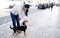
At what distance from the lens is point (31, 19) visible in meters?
2.46

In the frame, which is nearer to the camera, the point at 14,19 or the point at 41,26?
the point at 14,19

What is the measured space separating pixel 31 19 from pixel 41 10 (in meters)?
0.23

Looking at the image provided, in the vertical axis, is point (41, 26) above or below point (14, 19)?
below

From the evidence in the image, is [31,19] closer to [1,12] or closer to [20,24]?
[20,24]

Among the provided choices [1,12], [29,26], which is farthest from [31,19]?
[1,12]

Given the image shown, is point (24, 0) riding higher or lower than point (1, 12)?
higher

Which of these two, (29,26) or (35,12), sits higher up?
(35,12)

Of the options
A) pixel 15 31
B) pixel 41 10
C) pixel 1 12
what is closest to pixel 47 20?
pixel 41 10

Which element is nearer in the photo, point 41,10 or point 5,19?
point 5,19

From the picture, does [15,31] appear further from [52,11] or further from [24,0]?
[52,11]

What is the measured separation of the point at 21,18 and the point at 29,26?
215 millimetres

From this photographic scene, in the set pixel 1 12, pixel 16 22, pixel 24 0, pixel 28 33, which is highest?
pixel 24 0

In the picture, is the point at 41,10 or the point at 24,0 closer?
the point at 24,0

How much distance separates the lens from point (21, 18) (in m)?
2.22
